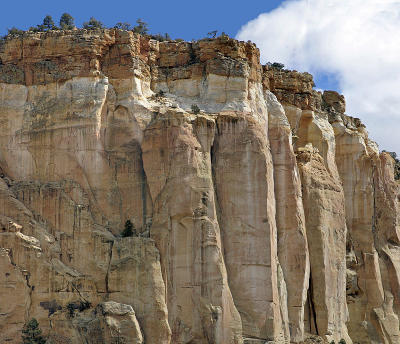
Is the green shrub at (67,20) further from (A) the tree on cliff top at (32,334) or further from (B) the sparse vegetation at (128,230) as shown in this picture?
(A) the tree on cliff top at (32,334)

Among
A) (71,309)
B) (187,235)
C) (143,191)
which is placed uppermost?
(143,191)

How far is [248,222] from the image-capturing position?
220 ft

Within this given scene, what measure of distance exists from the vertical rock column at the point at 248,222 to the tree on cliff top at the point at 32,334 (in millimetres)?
9323

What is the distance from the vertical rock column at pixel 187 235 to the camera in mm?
64375

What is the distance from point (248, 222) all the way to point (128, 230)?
18.8ft

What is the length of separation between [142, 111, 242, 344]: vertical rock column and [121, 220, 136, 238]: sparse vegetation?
3.29 feet

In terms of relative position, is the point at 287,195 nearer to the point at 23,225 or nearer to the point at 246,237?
the point at 246,237

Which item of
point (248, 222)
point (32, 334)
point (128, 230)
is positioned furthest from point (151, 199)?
point (32, 334)

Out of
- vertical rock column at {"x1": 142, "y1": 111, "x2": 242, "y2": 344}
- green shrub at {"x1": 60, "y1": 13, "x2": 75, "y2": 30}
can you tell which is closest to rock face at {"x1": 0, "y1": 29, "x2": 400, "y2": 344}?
vertical rock column at {"x1": 142, "y1": 111, "x2": 242, "y2": 344}

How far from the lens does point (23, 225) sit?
2547 inches

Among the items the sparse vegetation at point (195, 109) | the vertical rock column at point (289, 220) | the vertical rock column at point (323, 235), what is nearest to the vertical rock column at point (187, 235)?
the sparse vegetation at point (195, 109)

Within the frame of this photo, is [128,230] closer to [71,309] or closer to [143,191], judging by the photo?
[143,191]

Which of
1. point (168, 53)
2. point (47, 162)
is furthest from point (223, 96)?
point (47, 162)

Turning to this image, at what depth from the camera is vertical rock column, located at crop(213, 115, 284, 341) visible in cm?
6638
